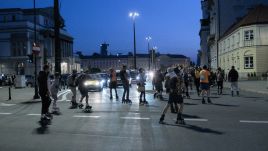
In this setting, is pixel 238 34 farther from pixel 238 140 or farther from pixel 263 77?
pixel 238 140

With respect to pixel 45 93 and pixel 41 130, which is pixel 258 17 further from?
pixel 41 130

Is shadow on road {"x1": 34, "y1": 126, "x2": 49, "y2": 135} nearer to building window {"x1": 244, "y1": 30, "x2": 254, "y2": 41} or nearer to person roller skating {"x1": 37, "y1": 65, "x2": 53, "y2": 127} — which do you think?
person roller skating {"x1": 37, "y1": 65, "x2": 53, "y2": 127}

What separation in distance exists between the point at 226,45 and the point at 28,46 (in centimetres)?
4502

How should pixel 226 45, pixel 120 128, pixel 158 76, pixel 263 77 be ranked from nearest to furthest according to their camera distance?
1. pixel 120 128
2. pixel 158 76
3. pixel 263 77
4. pixel 226 45

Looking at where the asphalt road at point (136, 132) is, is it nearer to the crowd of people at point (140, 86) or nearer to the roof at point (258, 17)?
the crowd of people at point (140, 86)

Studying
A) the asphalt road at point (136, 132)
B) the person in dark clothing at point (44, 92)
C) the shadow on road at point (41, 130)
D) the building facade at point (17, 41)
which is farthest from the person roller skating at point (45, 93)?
the building facade at point (17, 41)

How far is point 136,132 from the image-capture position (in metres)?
11.9

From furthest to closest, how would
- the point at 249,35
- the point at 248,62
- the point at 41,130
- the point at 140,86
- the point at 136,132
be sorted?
the point at 248,62
the point at 249,35
the point at 140,86
the point at 41,130
the point at 136,132

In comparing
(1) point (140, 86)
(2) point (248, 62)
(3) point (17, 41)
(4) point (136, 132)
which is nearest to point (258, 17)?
(2) point (248, 62)

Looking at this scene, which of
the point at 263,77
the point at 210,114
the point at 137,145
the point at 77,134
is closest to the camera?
the point at 137,145

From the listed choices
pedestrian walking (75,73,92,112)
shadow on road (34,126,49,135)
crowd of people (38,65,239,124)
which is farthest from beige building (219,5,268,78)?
shadow on road (34,126,49,135)

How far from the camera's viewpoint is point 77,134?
1163 centimetres

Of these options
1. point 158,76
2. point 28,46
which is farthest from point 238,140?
point 28,46

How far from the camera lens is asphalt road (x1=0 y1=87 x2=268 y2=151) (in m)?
9.84
